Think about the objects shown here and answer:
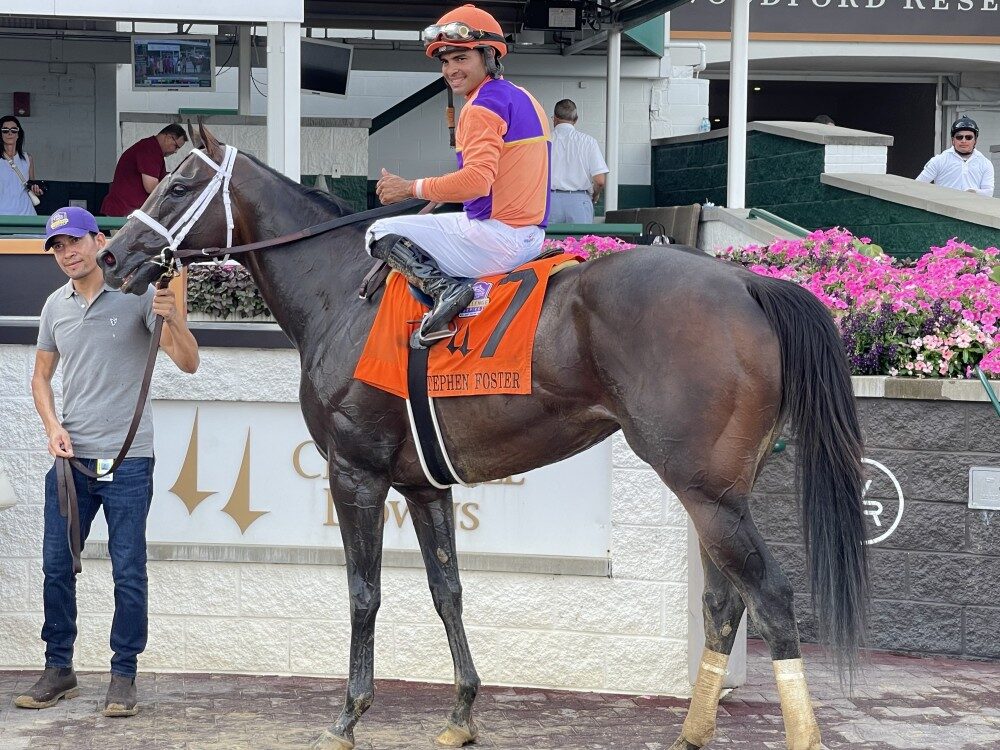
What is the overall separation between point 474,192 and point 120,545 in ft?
7.57

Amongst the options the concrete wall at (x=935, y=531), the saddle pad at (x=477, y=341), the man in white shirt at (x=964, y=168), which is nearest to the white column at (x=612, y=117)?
the man in white shirt at (x=964, y=168)

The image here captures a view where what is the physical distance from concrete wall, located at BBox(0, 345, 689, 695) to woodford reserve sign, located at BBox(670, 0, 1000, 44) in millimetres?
12809

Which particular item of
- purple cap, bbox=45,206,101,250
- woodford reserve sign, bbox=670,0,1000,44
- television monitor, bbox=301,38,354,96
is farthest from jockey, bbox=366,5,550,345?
woodford reserve sign, bbox=670,0,1000,44

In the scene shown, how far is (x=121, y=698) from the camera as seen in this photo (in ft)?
18.4

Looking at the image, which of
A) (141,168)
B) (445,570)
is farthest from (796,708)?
(141,168)

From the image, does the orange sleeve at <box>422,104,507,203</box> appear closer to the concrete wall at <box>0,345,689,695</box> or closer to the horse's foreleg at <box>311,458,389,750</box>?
the horse's foreleg at <box>311,458,389,750</box>

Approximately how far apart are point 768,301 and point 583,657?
242 cm

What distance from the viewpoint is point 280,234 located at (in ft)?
17.9

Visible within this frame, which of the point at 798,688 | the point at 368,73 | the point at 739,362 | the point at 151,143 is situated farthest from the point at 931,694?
the point at 368,73

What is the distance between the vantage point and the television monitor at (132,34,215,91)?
13.2 m

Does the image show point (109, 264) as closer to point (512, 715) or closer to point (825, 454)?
point (512, 715)

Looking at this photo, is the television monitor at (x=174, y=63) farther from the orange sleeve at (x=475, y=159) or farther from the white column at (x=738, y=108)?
the orange sleeve at (x=475, y=159)

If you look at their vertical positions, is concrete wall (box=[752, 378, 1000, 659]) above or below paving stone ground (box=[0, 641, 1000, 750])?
above

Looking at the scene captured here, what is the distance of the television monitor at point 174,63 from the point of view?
13.2 meters
